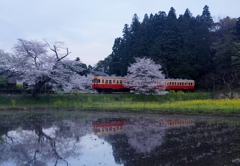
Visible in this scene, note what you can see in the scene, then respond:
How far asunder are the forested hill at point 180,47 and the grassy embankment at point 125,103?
5581mm

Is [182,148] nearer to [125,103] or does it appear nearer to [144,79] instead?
[125,103]

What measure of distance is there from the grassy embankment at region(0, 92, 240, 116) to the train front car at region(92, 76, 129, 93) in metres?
2.14

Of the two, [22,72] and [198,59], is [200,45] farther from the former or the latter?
[22,72]

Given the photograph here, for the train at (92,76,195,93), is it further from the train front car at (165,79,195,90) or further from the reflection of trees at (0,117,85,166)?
the reflection of trees at (0,117,85,166)

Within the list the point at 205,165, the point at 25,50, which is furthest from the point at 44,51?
the point at 205,165

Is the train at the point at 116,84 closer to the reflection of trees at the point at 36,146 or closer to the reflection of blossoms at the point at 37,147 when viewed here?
the reflection of trees at the point at 36,146

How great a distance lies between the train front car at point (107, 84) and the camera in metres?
28.0

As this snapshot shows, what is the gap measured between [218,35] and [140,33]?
37.3 ft

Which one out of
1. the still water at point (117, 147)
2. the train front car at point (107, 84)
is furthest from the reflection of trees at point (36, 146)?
the train front car at point (107, 84)

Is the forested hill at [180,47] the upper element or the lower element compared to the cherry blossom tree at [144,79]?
upper

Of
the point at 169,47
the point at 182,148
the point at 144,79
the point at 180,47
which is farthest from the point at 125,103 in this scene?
the point at 182,148

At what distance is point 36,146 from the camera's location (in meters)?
8.21

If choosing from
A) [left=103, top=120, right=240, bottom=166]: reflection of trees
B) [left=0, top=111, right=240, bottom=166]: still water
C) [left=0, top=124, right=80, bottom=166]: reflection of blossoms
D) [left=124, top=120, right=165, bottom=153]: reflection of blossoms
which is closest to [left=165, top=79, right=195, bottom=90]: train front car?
[left=0, top=111, right=240, bottom=166]: still water

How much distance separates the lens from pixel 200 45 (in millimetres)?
34250
